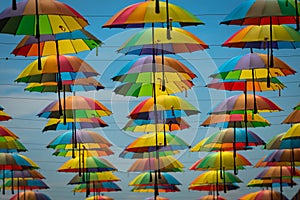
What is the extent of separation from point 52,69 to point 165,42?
2.40 meters

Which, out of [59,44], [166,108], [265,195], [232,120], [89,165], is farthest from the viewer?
[265,195]

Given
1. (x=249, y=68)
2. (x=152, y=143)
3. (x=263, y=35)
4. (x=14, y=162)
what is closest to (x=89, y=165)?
(x=14, y=162)

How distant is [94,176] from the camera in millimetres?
20469

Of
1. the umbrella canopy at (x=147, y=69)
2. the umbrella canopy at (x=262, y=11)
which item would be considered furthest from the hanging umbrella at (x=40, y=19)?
the umbrella canopy at (x=147, y=69)

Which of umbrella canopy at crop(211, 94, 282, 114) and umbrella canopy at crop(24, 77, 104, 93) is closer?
umbrella canopy at crop(24, 77, 104, 93)

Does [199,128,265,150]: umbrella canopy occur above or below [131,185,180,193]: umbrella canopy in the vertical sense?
above

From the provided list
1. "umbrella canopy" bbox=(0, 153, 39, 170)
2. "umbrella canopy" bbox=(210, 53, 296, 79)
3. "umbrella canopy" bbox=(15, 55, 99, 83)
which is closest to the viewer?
"umbrella canopy" bbox=(15, 55, 99, 83)

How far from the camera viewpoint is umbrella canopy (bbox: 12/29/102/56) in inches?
450

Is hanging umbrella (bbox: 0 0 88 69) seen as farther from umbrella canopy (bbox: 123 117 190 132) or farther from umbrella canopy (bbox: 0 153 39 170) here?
umbrella canopy (bbox: 0 153 39 170)

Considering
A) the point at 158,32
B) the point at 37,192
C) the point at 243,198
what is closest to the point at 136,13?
the point at 158,32

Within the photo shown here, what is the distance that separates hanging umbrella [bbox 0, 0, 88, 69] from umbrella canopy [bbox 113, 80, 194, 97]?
4.11 m

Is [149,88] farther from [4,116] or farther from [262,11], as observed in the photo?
[262,11]

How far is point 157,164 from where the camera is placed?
17.5 m

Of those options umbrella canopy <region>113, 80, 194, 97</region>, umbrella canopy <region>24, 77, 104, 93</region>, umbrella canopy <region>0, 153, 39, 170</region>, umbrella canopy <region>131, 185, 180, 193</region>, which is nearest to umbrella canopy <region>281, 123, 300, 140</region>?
umbrella canopy <region>113, 80, 194, 97</region>
